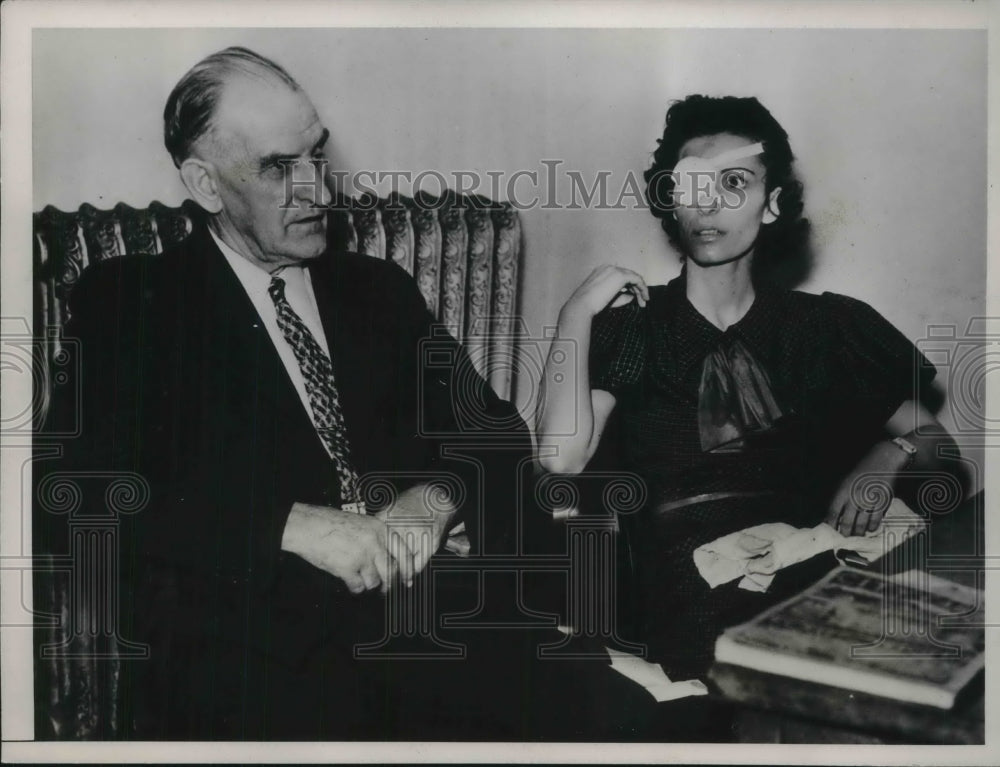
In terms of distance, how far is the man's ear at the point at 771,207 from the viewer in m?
2.18

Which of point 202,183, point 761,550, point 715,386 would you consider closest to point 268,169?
point 202,183

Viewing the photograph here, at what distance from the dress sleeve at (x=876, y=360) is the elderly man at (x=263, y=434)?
2.74ft

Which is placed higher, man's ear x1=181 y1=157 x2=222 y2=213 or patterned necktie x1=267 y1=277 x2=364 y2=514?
man's ear x1=181 y1=157 x2=222 y2=213

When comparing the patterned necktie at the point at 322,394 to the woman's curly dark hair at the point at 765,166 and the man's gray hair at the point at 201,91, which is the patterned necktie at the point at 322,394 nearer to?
the man's gray hair at the point at 201,91

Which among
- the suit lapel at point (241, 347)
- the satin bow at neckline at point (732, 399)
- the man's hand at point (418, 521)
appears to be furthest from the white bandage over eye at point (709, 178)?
the suit lapel at point (241, 347)

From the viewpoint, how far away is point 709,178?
7.07 feet

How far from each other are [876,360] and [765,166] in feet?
1.77

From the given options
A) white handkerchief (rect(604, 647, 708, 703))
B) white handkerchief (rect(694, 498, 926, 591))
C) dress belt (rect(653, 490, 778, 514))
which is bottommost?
white handkerchief (rect(604, 647, 708, 703))

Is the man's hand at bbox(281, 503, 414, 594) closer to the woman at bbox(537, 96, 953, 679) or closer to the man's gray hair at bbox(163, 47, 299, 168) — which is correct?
the woman at bbox(537, 96, 953, 679)

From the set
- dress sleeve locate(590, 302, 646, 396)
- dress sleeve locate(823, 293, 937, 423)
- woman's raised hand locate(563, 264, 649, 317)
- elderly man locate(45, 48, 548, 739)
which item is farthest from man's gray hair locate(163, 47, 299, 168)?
dress sleeve locate(823, 293, 937, 423)

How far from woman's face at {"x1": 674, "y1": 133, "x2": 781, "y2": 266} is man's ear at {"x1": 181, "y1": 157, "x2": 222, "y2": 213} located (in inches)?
42.7

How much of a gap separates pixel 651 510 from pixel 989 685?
0.94 meters

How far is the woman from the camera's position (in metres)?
2.17

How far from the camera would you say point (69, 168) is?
219 centimetres
